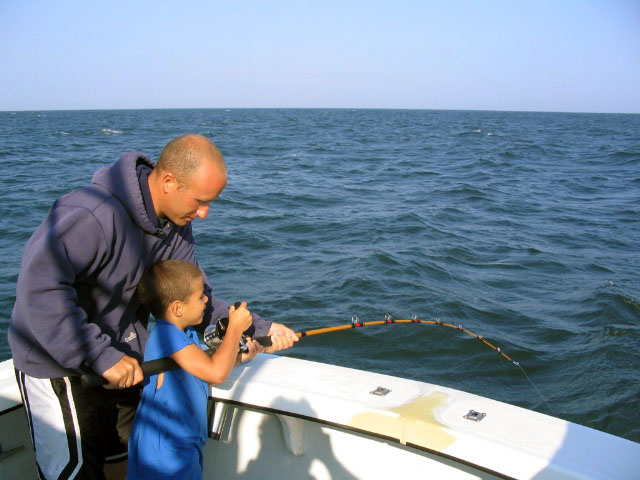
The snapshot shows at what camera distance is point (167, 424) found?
6.62 feet

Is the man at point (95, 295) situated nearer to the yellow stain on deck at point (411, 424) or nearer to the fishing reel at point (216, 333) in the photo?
the fishing reel at point (216, 333)

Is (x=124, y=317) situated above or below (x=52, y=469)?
above

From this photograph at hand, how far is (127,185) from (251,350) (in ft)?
3.00

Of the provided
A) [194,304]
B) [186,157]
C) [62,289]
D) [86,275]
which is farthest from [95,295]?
[186,157]

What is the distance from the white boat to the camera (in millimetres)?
1954

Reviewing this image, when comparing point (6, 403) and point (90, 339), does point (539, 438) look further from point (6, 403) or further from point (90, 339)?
point (6, 403)

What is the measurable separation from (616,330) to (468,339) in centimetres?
156

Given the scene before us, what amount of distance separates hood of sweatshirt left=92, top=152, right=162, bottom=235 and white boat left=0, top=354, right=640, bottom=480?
82cm

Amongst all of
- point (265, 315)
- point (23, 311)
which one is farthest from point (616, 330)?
point (23, 311)

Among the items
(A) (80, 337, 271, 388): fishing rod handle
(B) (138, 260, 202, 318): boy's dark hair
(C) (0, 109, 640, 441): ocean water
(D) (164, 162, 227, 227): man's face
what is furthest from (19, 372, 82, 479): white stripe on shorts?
(C) (0, 109, 640, 441): ocean water

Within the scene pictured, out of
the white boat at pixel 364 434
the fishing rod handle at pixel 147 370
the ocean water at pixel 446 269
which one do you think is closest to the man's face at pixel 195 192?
the fishing rod handle at pixel 147 370

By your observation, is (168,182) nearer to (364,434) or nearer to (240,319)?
(240,319)

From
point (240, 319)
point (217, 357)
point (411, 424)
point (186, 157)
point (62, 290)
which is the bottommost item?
point (411, 424)

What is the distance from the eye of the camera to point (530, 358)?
552 centimetres
